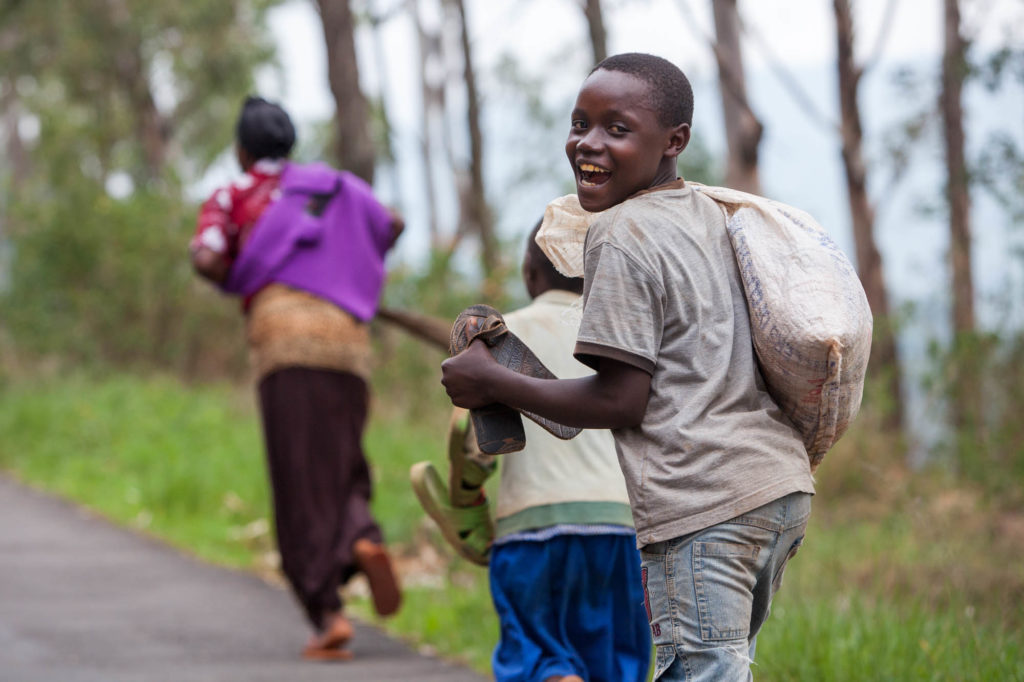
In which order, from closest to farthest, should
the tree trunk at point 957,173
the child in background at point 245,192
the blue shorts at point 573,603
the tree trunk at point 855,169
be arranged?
the blue shorts at point 573,603 → the child in background at point 245,192 → the tree trunk at point 957,173 → the tree trunk at point 855,169

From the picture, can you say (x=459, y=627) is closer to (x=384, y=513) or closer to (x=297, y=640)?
(x=297, y=640)

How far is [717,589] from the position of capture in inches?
96.7

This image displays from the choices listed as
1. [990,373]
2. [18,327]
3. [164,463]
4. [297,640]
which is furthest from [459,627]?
[18,327]

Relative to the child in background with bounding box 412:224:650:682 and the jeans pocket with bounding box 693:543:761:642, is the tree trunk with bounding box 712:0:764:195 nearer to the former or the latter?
the child in background with bounding box 412:224:650:682

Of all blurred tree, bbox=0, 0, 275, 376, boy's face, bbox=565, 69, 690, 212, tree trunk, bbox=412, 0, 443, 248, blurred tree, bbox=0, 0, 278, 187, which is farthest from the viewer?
tree trunk, bbox=412, 0, 443, 248

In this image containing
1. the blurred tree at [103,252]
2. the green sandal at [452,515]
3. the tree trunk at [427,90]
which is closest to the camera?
the green sandal at [452,515]

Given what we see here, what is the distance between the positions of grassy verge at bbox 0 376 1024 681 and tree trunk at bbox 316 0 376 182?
2.41 meters

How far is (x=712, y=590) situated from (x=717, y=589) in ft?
0.03

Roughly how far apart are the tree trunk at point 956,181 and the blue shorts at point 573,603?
8565 mm

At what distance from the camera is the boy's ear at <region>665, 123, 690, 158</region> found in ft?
8.54

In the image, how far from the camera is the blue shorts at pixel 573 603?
3543 mm

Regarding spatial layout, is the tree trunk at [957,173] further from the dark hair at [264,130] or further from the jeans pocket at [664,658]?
the jeans pocket at [664,658]

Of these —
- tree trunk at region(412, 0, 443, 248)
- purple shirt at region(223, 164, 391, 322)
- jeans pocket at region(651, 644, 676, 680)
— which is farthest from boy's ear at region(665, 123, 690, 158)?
tree trunk at region(412, 0, 443, 248)

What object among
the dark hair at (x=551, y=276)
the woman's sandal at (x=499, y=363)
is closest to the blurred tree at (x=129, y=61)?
the dark hair at (x=551, y=276)
